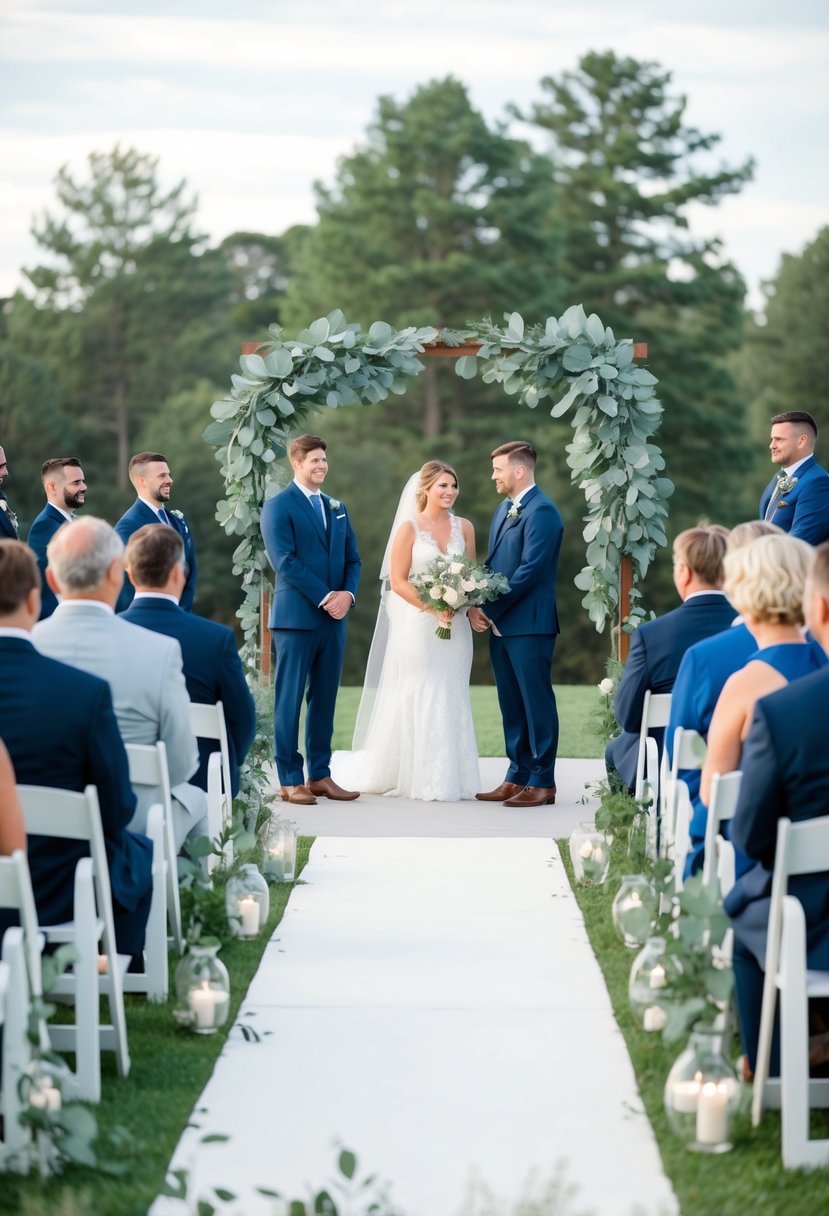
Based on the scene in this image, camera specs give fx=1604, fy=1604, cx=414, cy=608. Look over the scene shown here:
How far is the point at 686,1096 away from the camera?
3.89m

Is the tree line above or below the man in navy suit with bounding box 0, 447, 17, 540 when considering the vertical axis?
above

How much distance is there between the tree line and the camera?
32.0 meters

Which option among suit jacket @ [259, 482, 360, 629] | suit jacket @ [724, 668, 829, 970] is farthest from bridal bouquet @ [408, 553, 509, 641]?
suit jacket @ [724, 668, 829, 970]

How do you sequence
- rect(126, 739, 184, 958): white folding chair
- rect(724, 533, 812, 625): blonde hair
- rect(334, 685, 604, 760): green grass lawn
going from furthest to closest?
rect(334, 685, 604, 760): green grass lawn → rect(126, 739, 184, 958): white folding chair → rect(724, 533, 812, 625): blonde hair

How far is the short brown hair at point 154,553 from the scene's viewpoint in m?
5.55

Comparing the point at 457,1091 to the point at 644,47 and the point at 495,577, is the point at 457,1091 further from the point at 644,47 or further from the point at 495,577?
the point at 644,47

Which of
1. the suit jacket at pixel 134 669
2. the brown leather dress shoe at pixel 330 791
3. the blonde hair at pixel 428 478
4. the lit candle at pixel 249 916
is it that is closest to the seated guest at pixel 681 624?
the lit candle at pixel 249 916

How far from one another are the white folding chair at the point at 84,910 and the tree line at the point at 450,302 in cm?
2728

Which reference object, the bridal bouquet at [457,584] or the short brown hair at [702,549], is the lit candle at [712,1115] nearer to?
the short brown hair at [702,549]

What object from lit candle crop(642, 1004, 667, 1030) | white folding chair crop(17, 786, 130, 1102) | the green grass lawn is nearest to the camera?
white folding chair crop(17, 786, 130, 1102)

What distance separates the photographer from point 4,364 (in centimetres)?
3406

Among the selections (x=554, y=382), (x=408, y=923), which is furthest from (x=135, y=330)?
(x=408, y=923)

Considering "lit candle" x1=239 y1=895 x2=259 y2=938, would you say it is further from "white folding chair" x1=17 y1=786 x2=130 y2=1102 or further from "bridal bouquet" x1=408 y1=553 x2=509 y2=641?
"bridal bouquet" x1=408 y1=553 x2=509 y2=641

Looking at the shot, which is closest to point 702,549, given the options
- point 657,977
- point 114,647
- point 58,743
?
point 657,977
